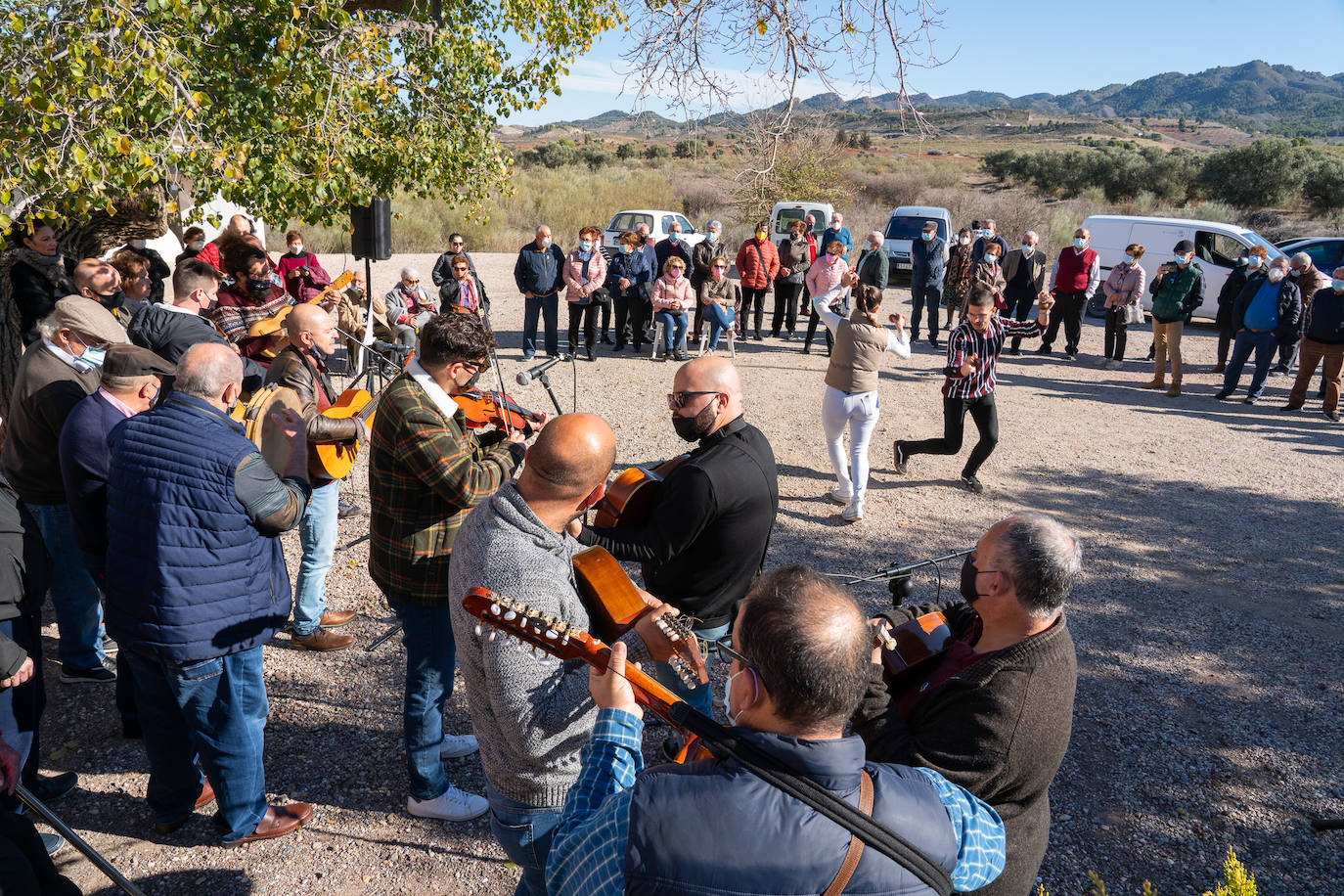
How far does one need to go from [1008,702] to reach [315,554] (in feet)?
12.1

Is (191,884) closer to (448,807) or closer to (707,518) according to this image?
(448,807)

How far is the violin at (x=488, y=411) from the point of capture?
3.78 metres

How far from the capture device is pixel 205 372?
2766 mm

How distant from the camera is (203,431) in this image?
2746 mm

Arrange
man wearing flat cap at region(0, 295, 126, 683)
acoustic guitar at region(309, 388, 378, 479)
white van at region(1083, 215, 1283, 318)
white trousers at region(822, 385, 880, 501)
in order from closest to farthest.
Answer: man wearing flat cap at region(0, 295, 126, 683) < acoustic guitar at region(309, 388, 378, 479) < white trousers at region(822, 385, 880, 501) < white van at region(1083, 215, 1283, 318)

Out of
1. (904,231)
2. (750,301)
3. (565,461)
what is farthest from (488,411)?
(904,231)

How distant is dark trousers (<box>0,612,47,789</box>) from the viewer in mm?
2945

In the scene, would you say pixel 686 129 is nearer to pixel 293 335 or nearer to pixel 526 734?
pixel 293 335

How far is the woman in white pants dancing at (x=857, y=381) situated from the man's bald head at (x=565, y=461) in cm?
437

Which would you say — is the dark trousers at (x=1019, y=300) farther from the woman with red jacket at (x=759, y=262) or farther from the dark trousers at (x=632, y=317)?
the dark trousers at (x=632, y=317)

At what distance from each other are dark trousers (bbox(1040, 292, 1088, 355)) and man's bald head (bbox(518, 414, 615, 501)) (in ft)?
40.0

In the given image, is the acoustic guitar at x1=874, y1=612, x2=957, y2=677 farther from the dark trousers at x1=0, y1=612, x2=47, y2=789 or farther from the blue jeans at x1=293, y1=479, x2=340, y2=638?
the blue jeans at x1=293, y1=479, x2=340, y2=638

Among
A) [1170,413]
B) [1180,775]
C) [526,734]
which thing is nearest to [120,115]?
[526,734]

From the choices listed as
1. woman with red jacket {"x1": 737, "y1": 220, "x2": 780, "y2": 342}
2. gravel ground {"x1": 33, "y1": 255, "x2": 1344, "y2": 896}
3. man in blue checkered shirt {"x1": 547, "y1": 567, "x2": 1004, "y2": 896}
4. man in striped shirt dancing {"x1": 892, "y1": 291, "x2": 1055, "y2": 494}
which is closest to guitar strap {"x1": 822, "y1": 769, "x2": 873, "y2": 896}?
man in blue checkered shirt {"x1": 547, "y1": 567, "x2": 1004, "y2": 896}
